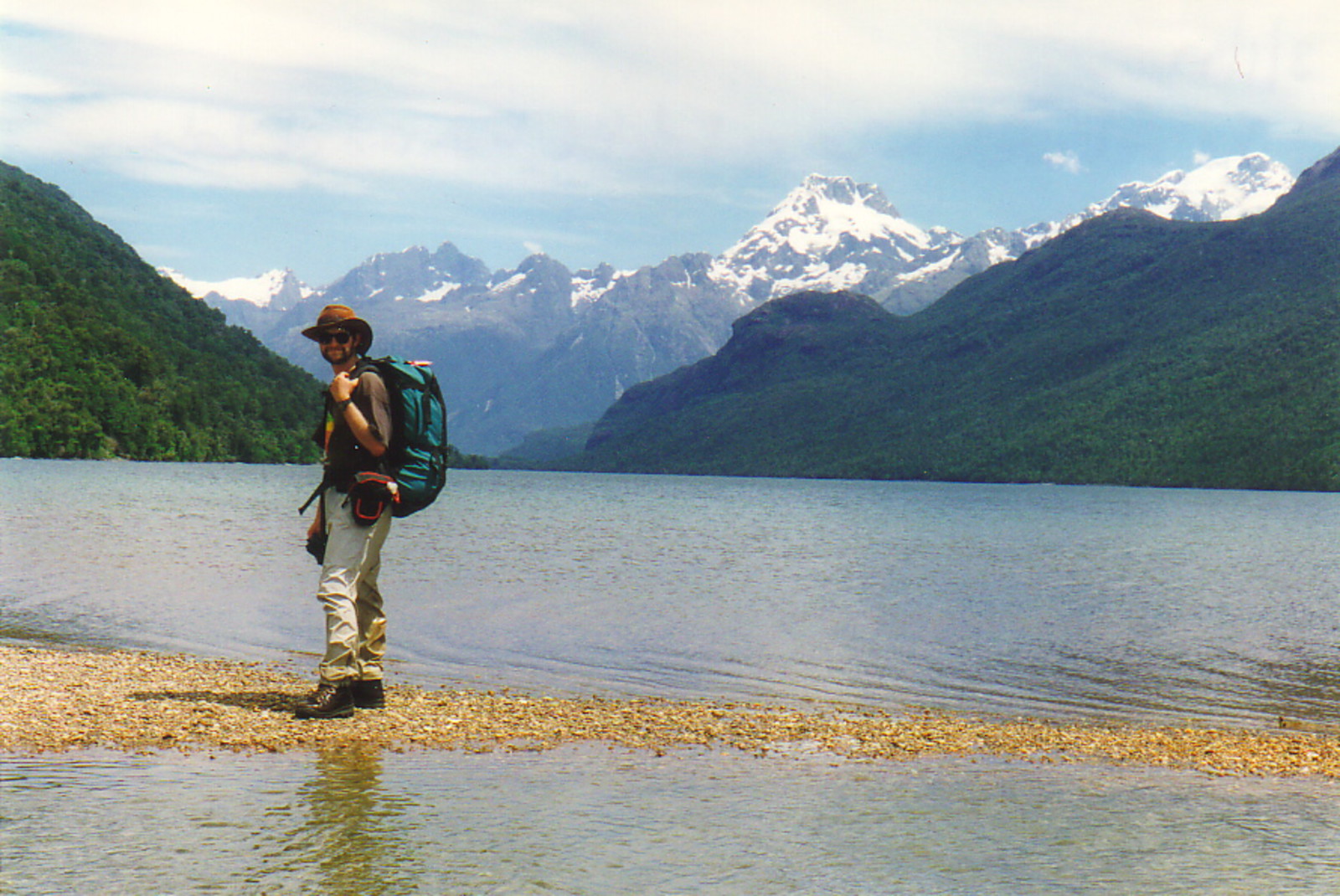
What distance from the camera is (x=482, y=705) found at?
53.0 feet

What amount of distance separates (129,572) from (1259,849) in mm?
35977

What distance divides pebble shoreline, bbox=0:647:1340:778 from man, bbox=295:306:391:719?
0.47 m

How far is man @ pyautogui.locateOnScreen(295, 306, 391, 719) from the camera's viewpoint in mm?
13398

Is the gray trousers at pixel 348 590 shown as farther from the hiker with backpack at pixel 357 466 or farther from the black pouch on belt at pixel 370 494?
the black pouch on belt at pixel 370 494

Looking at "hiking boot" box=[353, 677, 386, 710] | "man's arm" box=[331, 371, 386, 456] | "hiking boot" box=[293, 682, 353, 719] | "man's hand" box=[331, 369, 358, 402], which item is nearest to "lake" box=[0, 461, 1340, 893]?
"hiking boot" box=[293, 682, 353, 719]

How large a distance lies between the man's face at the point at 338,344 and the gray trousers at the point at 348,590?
157cm

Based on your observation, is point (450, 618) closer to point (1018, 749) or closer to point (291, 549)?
point (1018, 749)

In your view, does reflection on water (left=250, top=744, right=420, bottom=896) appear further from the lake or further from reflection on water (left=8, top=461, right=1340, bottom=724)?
reflection on water (left=8, top=461, right=1340, bottom=724)

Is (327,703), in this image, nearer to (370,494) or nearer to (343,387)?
(370,494)

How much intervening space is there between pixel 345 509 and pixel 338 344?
1948 mm

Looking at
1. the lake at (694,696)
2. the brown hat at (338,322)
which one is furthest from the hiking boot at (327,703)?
the brown hat at (338,322)

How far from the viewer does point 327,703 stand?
1398 cm

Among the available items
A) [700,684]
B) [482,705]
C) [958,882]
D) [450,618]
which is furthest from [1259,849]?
[450,618]

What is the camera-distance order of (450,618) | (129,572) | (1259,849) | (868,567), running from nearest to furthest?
1. (1259,849)
2. (450,618)
3. (129,572)
4. (868,567)
